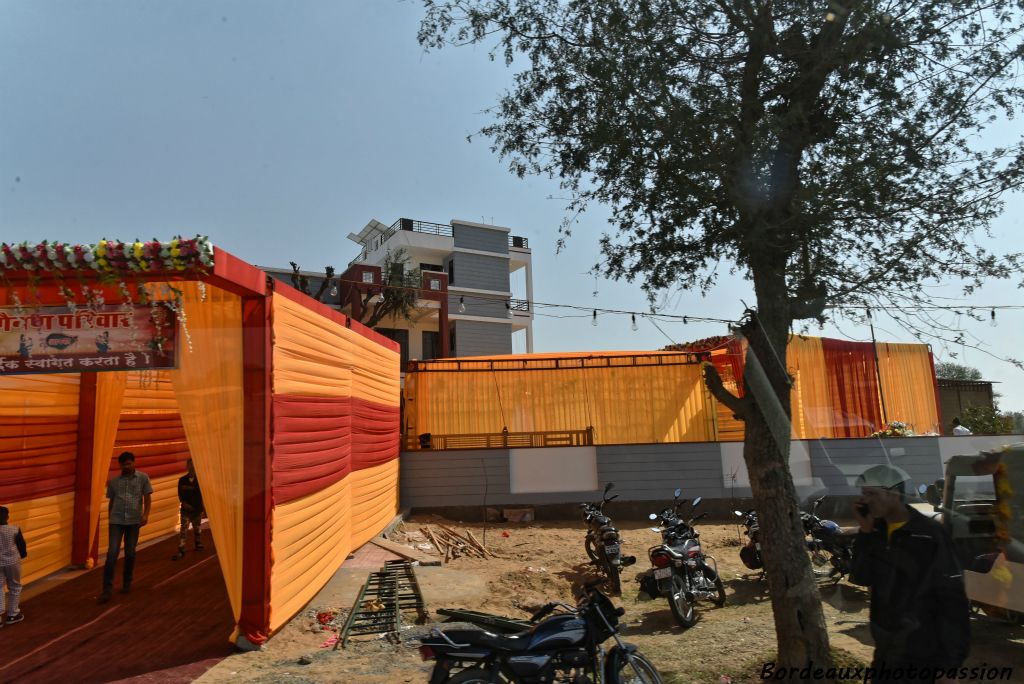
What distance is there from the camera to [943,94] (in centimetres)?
475

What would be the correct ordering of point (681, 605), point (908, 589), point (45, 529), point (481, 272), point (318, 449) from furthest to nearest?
point (481, 272), point (45, 529), point (318, 449), point (681, 605), point (908, 589)

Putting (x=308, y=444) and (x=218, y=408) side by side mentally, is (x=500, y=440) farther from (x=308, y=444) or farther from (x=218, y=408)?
(x=218, y=408)

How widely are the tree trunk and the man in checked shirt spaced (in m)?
6.32

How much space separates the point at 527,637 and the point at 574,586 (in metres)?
3.94

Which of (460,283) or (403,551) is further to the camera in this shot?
(460,283)

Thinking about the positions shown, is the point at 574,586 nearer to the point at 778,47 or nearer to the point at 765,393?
the point at 765,393

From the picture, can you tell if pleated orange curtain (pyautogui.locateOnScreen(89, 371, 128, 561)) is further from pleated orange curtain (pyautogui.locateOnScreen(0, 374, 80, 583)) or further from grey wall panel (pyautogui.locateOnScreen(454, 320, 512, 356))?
grey wall panel (pyautogui.locateOnScreen(454, 320, 512, 356))

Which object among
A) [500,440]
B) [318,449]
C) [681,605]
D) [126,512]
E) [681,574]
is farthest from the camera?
[500,440]

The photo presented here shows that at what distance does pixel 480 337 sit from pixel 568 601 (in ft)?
81.3

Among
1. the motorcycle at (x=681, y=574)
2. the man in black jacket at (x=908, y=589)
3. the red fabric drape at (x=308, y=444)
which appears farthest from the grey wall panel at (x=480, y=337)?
the man in black jacket at (x=908, y=589)

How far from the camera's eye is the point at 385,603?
6551mm

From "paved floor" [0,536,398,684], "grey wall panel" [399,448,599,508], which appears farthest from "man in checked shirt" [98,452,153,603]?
"grey wall panel" [399,448,599,508]

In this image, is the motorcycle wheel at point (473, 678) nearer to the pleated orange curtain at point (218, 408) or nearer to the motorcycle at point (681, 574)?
the pleated orange curtain at point (218, 408)

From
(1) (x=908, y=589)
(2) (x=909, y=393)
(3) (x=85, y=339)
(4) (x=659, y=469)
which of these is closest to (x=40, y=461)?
(3) (x=85, y=339)
